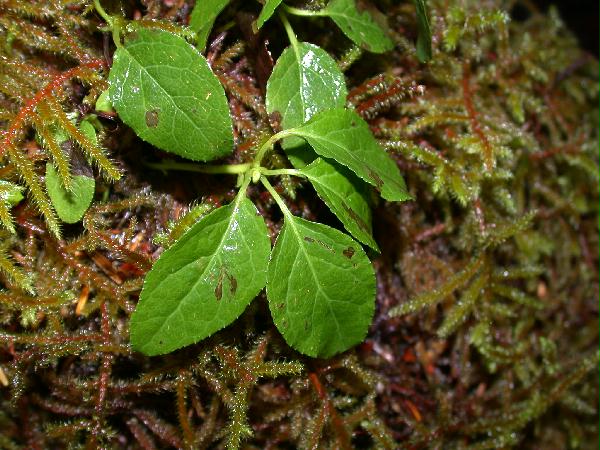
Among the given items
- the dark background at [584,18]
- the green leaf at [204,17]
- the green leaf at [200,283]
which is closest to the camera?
the green leaf at [200,283]

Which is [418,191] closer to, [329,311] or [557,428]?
[329,311]

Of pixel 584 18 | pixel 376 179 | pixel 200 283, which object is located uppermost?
pixel 584 18

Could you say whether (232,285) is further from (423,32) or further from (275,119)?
(423,32)

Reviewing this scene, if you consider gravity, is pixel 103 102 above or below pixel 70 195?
above

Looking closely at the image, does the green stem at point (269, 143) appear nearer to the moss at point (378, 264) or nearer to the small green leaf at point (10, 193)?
the moss at point (378, 264)

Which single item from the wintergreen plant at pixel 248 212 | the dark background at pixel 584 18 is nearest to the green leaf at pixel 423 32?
the wintergreen plant at pixel 248 212

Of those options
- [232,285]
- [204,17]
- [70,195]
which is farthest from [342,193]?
[70,195]
